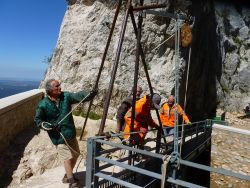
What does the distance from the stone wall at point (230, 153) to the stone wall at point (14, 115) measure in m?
7.50

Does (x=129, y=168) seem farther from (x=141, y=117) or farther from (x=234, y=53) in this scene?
(x=234, y=53)

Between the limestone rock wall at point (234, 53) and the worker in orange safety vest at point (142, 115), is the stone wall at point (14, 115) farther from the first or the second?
the limestone rock wall at point (234, 53)

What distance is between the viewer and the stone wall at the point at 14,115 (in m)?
8.20

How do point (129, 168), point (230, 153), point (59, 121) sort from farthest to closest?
1. point (230, 153)
2. point (59, 121)
3. point (129, 168)

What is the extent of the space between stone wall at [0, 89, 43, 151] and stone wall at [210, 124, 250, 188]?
295 inches

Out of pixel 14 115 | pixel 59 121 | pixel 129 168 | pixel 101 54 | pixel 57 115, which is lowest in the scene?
pixel 129 168

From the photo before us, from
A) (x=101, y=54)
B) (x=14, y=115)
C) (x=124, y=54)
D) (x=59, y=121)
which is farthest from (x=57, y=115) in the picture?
(x=124, y=54)

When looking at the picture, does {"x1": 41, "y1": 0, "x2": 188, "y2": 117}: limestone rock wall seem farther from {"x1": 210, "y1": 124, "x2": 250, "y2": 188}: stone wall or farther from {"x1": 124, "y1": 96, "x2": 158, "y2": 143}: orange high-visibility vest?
{"x1": 124, "y1": 96, "x2": 158, "y2": 143}: orange high-visibility vest

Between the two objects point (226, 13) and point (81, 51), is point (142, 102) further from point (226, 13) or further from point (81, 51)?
point (226, 13)

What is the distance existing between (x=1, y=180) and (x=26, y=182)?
64 cm

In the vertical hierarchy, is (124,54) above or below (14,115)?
above

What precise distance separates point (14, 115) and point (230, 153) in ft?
28.3

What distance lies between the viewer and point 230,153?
507 inches

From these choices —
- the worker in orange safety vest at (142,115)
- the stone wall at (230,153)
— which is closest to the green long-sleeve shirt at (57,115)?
the worker in orange safety vest at (142,115)
